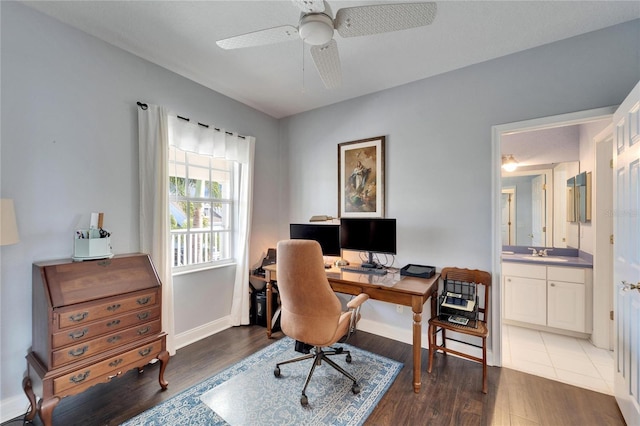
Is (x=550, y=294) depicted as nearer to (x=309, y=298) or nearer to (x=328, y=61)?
(x=309, y=298)

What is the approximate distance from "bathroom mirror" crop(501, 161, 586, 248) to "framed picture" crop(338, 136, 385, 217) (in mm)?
1855

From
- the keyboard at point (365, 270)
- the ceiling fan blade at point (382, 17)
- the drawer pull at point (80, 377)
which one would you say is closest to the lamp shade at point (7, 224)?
the drawer pull at point (80, 377)

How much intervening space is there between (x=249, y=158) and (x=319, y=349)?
2.20 m

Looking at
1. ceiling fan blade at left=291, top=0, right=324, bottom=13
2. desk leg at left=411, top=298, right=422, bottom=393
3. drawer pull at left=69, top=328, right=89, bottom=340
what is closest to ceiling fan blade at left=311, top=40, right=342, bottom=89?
ceiling fan blade at left=291, top=0, right=324, bottom=13

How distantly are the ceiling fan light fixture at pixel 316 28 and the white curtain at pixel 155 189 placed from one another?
5.36ft

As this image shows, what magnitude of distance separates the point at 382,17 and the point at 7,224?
2330 millimetres

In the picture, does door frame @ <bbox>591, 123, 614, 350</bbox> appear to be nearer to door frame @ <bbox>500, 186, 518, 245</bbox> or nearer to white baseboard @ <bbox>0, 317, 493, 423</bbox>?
door frame @ <bbox>500, 186, 518, 245</bbox>

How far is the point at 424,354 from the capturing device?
8.31 feet

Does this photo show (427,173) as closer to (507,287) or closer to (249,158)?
(507,287)

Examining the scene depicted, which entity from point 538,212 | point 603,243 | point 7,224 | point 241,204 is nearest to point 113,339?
point 7,224

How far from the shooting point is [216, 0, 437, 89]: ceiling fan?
4.10 ft

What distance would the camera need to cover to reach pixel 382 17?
1.31 m

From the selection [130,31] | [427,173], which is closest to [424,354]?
[427,173]

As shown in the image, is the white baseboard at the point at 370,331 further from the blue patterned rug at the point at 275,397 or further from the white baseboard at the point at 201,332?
the blue patterned rug at the point at 275,397
